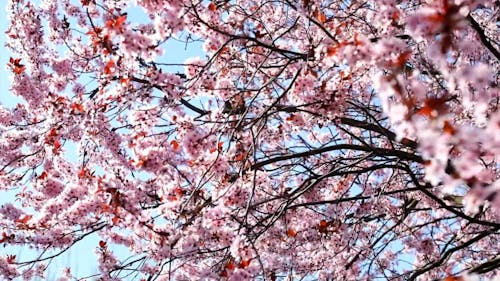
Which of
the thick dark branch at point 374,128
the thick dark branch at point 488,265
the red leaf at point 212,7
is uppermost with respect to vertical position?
the red leaf at point 212,7

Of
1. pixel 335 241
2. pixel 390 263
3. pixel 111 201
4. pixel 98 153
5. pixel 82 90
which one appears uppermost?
pixel 82 90

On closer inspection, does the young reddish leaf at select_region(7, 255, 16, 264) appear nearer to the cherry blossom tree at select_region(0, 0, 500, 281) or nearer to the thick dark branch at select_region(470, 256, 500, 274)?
the cherry blossom tree at select_region(0, 0, 500, 281)

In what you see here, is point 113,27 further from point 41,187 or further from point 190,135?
→ point 41,187

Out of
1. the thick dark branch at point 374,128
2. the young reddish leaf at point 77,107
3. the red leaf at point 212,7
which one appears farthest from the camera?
the young reddish leaf at point 77,107

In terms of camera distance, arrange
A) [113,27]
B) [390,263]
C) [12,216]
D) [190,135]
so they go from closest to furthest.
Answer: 1. [113,27]
2. [190,135]
3. [12,216]
4. [390,263]

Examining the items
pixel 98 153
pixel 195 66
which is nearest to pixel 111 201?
pixel 195 66

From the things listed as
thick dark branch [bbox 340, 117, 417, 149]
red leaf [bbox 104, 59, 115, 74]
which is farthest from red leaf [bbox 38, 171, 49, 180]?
thick dark branch [bbox 340, 117, 417, 149]

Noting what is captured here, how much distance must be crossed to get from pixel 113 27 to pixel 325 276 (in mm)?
3787

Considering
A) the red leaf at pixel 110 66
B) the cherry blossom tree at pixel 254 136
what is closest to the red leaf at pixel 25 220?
the cherry blossom tree at pixel 254 136

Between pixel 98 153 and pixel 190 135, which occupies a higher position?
pixel 98 153

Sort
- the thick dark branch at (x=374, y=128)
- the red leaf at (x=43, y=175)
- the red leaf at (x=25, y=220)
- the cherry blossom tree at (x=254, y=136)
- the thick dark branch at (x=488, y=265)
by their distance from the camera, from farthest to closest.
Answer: the red leaf at (x=43, y=175) → the red leaf at (x=25, y=220) → the thick dark branch at (x=374, y=128) → the thick dark branch at (x=488, y=265) → the cherry blossom tree at (x=254, y=136)

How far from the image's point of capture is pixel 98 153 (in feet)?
21.1

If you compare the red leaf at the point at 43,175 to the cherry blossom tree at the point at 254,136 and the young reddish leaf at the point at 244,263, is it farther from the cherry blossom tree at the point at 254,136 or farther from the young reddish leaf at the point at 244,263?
the young reddish leaf at the point at 244,263

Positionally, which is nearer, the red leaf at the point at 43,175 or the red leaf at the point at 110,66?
the red leaf at the point at 110,66
